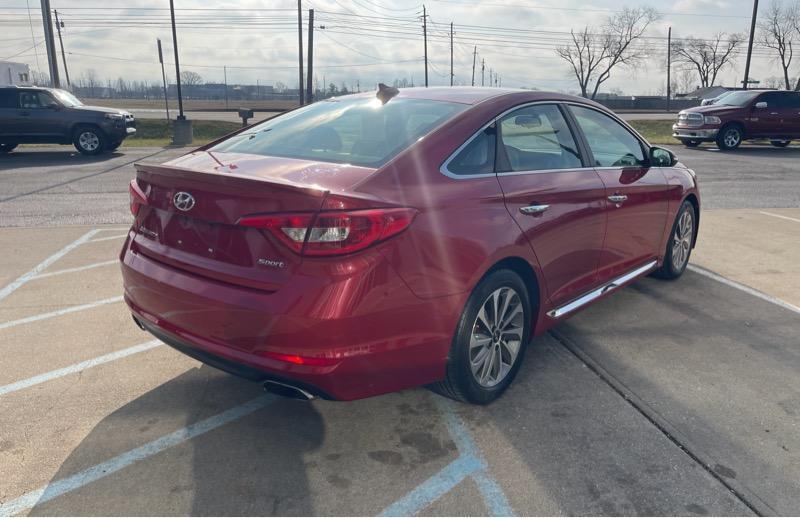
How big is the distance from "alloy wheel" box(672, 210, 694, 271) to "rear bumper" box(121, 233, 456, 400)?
333cm

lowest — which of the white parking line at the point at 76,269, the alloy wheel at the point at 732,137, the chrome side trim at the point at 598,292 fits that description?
the white parking line at the point at 76,269

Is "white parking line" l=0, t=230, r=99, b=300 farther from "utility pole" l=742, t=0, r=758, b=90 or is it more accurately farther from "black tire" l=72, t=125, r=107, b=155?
"utility pole" l=742, t=0, r=758, b=90

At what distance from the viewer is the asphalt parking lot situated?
2.57 metres

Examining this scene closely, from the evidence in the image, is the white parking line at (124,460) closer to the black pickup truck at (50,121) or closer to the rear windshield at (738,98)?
the black pickup truck at (50,121)

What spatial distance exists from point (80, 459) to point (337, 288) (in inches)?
58.0

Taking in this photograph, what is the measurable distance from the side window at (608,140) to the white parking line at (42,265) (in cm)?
464

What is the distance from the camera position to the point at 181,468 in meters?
2.72

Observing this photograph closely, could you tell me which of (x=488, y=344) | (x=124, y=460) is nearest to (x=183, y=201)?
(x=124, y=460)

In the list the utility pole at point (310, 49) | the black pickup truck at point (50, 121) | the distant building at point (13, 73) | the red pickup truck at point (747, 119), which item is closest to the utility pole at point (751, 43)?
the red pickup truck at point (747, 119)

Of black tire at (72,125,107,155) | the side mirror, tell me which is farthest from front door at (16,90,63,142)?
the side mirror

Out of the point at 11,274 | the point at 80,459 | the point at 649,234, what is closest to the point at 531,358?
the point at 649,234

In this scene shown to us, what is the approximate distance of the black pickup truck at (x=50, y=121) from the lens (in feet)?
52.1

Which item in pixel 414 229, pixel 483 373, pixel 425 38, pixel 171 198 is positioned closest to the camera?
pixel 414 229

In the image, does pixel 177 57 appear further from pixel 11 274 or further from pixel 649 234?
pixel 649 234
